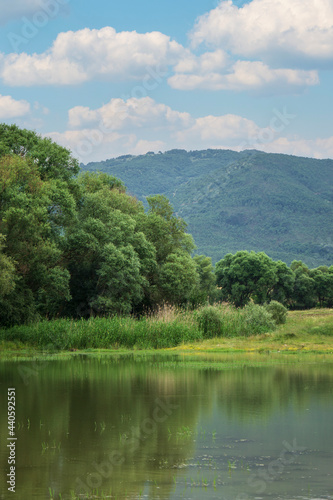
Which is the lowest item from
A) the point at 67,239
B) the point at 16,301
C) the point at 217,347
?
the point at 217,347

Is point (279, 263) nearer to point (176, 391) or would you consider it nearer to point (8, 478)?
point (176, 391)

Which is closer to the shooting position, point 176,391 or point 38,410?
point 38,410

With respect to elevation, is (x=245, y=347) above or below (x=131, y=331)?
below

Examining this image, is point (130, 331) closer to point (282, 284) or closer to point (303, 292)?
point (282, 284)

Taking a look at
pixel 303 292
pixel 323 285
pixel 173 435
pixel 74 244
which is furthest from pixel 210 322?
pixel 323 285

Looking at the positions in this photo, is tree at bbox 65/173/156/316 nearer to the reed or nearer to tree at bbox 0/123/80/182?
tree at bbox 0/123/80/182

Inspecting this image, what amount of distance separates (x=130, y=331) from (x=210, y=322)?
5.56 metres

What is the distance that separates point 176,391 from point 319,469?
10654 millimetres

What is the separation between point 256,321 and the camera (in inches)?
1742

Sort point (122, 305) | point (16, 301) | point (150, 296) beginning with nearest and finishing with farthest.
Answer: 1. point (16, 301)
2. point (122, 305)
3. point (150, 296)

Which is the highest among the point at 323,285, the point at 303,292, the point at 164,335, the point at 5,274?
the point at 5,274

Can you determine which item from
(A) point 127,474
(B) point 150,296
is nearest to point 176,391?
(A) point 127,474

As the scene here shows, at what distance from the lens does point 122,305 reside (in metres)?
50.6

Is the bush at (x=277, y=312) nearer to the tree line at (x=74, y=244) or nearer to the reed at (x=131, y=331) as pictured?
the reed at (x=131, y=331)
